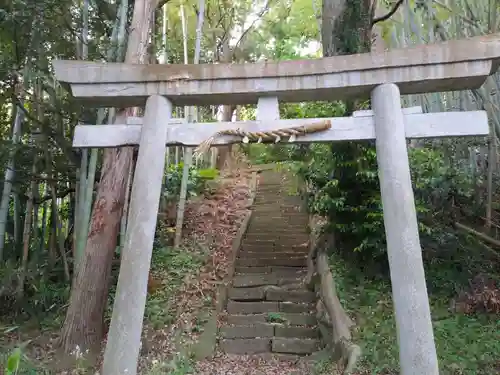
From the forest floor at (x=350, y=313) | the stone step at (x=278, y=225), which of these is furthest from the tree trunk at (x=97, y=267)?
the stone step at (x=278, y=225)

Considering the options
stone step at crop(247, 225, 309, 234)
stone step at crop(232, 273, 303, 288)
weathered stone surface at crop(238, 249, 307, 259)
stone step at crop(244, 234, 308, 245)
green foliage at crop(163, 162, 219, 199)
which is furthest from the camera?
stone step at crop(247, 225, 309, 234)

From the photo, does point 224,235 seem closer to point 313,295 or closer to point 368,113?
point 313,295

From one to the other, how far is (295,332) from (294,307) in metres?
0.57

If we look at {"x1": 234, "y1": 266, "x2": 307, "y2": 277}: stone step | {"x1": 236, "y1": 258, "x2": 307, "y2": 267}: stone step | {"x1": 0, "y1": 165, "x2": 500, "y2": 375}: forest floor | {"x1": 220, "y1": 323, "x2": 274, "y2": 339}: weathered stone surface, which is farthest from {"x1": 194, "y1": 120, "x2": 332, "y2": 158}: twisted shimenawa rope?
{"x1": 236, "y1": 258, "x2": 307, "y2": 267}: stone step

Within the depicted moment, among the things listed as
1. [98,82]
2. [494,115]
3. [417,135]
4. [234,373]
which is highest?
[494,115]

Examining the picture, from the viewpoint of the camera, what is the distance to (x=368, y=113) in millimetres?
3799

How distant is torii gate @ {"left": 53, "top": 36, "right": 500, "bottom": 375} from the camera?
3377 mm

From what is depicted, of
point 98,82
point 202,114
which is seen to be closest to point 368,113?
point 98,82

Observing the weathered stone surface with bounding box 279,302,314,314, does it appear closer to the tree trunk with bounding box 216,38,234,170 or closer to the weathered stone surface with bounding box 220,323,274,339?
the weathered stone surface with bounding box 220,323,274,339

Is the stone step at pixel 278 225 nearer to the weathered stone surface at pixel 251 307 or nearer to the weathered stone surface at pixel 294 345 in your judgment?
the weathered stone surface at pixel 251 307

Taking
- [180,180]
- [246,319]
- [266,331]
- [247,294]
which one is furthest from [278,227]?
[266,331]

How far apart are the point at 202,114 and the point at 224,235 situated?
22.5ft

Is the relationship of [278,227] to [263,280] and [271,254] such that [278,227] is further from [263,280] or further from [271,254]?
[263,280]

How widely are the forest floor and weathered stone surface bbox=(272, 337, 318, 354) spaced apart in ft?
0.91
